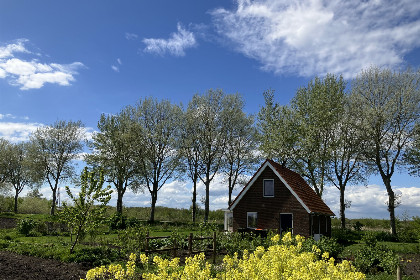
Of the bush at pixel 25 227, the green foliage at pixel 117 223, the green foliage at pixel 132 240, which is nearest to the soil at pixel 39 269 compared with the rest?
the green foliage at pixel 132 240

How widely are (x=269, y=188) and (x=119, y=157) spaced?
70.4 ft

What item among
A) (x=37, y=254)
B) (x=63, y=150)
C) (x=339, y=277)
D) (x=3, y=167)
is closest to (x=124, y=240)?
(x=37, y=254)

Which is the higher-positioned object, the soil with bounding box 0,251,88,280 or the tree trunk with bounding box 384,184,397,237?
the tree trunk with bounding box 384,184,397,237

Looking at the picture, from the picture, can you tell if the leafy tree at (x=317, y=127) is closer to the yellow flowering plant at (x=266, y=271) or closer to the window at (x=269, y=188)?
the window at (x=269, y=188)

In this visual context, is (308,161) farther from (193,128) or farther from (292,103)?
(193,128)

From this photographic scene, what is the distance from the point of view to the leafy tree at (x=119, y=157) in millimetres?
43812

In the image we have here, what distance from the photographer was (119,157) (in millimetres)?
43906

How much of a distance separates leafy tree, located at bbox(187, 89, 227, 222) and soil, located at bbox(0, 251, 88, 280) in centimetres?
2845

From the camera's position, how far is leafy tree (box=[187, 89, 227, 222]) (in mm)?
43344

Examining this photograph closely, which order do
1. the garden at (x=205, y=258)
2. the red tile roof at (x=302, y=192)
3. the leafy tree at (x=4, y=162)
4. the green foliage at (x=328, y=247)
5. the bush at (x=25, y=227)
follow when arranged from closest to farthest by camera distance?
the garden at (x=205, y=258)
the green foliage at (x=328, y=247)
the bush at (x=25, y=227)
the red tile roof at (x=302, y=192)
the leafy tree at (x=4, y=162)

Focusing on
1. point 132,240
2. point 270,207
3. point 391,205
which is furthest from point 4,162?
point 391,205

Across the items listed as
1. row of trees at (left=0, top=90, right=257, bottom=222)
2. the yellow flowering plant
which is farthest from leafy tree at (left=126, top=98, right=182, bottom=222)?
the yellow flowering plant

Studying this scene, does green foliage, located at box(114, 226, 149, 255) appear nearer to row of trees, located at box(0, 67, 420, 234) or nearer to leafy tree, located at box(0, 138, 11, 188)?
row of trees, located at box(0, 67, 420, 234)

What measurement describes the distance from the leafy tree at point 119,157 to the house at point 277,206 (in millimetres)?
17568
